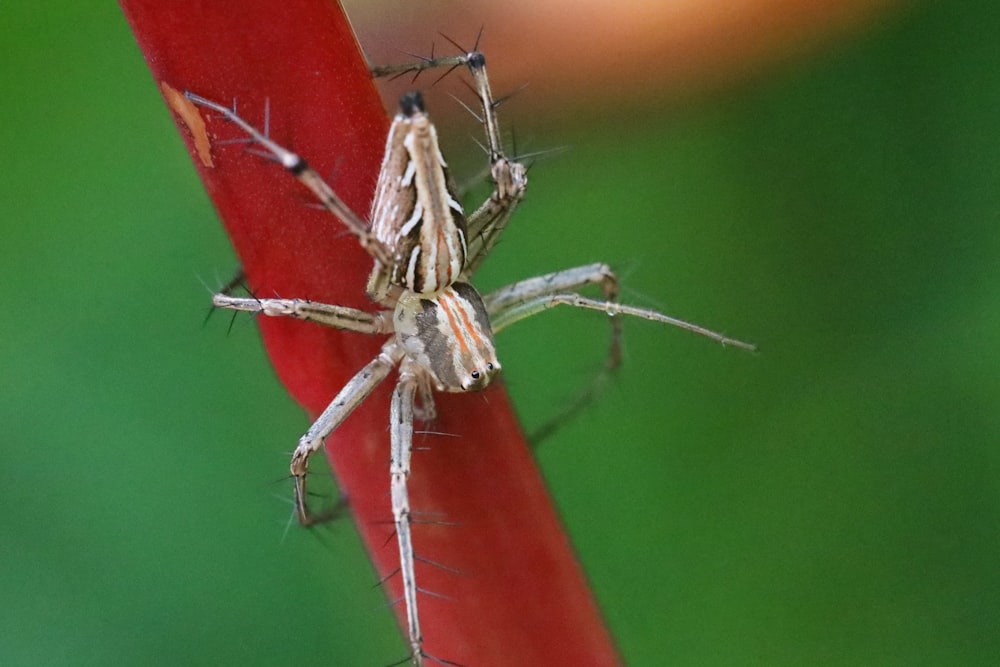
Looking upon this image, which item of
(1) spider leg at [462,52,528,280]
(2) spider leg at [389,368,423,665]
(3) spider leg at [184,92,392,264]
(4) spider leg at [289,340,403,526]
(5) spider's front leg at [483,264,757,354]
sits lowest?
(2) spider leg at [389,368,423,665]

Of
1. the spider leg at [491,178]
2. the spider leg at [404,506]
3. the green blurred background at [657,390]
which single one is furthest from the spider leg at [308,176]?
the green blurred background at [657,390]

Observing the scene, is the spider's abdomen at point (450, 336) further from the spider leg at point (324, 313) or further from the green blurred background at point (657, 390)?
the green blurred background at point (657, 390)

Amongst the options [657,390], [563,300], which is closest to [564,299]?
[563,300]

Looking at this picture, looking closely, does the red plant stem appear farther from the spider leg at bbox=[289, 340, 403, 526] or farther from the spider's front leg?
the spider's front leg

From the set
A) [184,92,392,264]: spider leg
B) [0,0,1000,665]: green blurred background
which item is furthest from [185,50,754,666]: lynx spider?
[0,0,1000,665]: green blurred background

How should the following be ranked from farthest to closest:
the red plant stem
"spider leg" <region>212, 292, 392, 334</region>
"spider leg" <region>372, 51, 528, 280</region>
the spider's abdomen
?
"spider leg" <region>372, 51, 528, 280</region>, the spider's abdomen, "spider leg" <region>212, 292, 392, 334</region>, the red plant stem

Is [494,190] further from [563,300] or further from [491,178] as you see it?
Answer: [563,300]

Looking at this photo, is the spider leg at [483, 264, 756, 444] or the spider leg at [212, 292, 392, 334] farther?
the spider leg at [483, 264, 756, 444]
